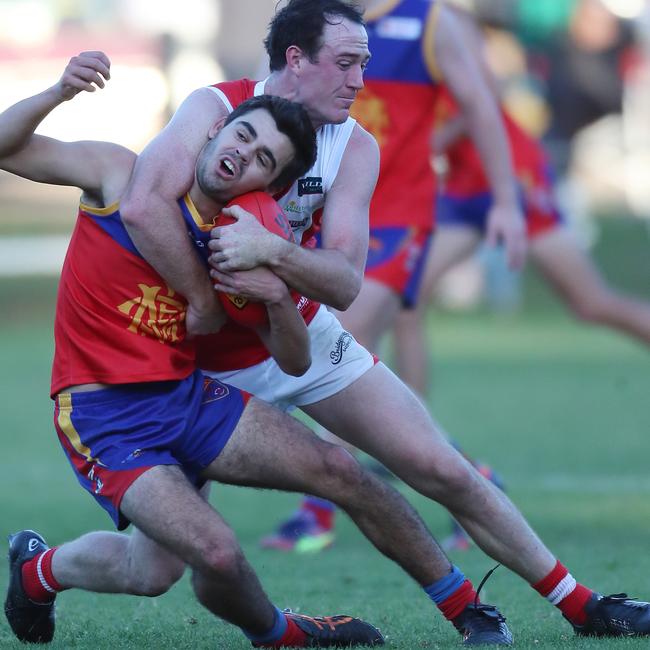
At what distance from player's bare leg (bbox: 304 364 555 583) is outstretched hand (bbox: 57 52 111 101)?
1.29 meters

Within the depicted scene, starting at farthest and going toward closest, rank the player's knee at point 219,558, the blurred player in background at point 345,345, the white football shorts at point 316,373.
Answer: the white football shorts at point 316,373 → the blurred player in background at point 345,345 → the player's knee at point 219,558

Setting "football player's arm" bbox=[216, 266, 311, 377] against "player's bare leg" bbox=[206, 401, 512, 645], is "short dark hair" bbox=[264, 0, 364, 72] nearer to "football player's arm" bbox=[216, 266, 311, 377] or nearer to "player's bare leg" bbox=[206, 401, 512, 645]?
"football player's arm" bbox=[216, 266, 311, 377]

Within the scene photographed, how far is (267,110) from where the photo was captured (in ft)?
15.0

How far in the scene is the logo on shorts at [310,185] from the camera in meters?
4.85

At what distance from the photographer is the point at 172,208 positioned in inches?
181

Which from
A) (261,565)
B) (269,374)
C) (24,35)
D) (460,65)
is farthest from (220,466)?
(24,35)

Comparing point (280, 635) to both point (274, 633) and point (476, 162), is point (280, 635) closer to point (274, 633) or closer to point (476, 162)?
point (274, 633)

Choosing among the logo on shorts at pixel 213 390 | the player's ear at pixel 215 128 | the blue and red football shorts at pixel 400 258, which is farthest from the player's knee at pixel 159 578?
the blue and red football shorts at pixel 400 258

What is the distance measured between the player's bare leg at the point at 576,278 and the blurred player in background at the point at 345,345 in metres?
3.77

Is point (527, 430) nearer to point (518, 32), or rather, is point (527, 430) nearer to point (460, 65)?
point (460, 65)

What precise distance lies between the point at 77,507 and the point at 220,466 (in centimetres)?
357

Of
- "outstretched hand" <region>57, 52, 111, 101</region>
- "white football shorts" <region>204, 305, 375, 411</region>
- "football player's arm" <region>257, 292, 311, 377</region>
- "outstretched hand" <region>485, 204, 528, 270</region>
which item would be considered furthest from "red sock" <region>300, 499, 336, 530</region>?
"outstretched hand" <region>57, 52, 111, 101</region>

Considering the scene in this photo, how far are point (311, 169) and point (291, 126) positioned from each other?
29cm

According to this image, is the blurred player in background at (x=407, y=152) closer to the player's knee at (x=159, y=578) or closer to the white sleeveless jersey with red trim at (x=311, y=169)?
the white sleeveless jersey with red trim at (x=311, y=169)
